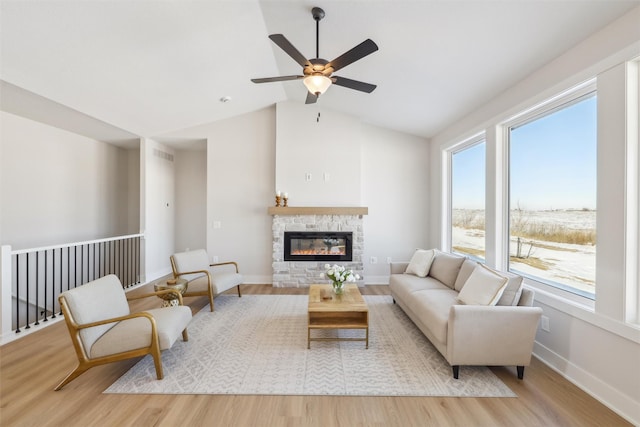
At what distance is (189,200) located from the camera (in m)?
6.30

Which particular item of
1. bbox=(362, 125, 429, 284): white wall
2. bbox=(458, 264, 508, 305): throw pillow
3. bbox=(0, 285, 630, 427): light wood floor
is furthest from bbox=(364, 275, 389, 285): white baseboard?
bbox=(0, 285, 630, 427): light wood floor

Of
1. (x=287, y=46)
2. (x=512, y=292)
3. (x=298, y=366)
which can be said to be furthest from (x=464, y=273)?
(x=287, y=46)

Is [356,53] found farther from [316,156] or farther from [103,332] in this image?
[103,332]

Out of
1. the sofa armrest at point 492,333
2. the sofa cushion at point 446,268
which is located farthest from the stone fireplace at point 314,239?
the sofa armrest at point 492,333

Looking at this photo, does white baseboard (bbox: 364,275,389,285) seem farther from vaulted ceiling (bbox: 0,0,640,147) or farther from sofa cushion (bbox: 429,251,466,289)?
vaulted ceiling (bbox: 0,0,640,147)

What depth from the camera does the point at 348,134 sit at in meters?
5.21

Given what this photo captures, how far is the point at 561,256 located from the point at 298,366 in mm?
2688

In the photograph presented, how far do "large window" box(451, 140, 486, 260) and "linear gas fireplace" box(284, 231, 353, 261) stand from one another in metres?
1.87

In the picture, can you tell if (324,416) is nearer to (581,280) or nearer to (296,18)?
(581,280)

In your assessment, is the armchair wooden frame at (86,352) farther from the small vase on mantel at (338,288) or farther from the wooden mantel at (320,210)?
the wooden mantel at (320,210)

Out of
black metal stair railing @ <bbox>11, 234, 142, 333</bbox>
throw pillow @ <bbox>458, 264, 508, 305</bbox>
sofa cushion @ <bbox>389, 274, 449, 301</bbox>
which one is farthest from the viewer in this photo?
black metal stair railing @ <bbox>11, 234, 142, 333</bbox>

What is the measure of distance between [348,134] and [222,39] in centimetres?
269

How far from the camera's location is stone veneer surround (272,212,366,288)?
16.6 ft

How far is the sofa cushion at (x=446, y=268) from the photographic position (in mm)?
3498
